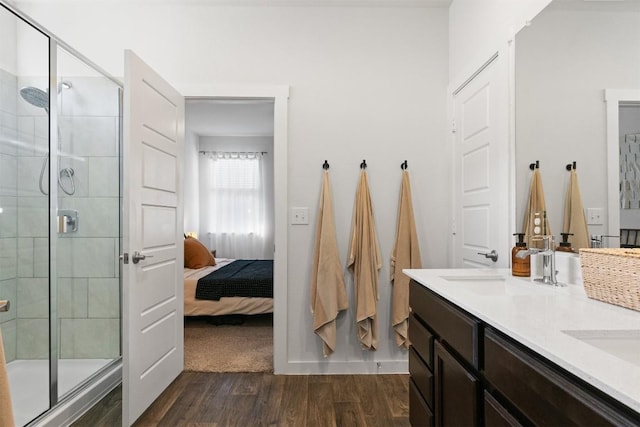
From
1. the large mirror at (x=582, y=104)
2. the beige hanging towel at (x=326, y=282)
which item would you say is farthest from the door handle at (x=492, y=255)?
the beige hanging towel at (x=326, y=282)

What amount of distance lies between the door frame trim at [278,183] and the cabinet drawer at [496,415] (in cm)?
170

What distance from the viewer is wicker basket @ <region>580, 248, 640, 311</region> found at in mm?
1031

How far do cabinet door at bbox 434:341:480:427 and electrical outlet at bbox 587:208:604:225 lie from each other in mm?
718

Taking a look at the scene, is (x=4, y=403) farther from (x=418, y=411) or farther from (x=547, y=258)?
(x=547, y=258)

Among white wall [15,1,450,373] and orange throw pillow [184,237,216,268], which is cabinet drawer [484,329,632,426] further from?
orange throw pillow [184,237,216,268]

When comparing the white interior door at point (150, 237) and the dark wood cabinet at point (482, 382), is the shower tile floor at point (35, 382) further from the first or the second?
the dark wood cabinet at point (482, 382)

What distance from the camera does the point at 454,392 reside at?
1.22 m

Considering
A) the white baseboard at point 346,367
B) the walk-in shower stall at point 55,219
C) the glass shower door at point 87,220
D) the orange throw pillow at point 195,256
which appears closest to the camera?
the walk-in shower stall at point 55,219

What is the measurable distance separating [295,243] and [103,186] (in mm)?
1353

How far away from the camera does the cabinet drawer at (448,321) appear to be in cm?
110

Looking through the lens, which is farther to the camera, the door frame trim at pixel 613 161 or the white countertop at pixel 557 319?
the door frame trim at pixel 613 161

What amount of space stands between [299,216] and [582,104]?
172 centimetres

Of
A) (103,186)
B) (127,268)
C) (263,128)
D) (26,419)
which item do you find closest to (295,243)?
(127,268)

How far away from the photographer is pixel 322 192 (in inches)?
101
